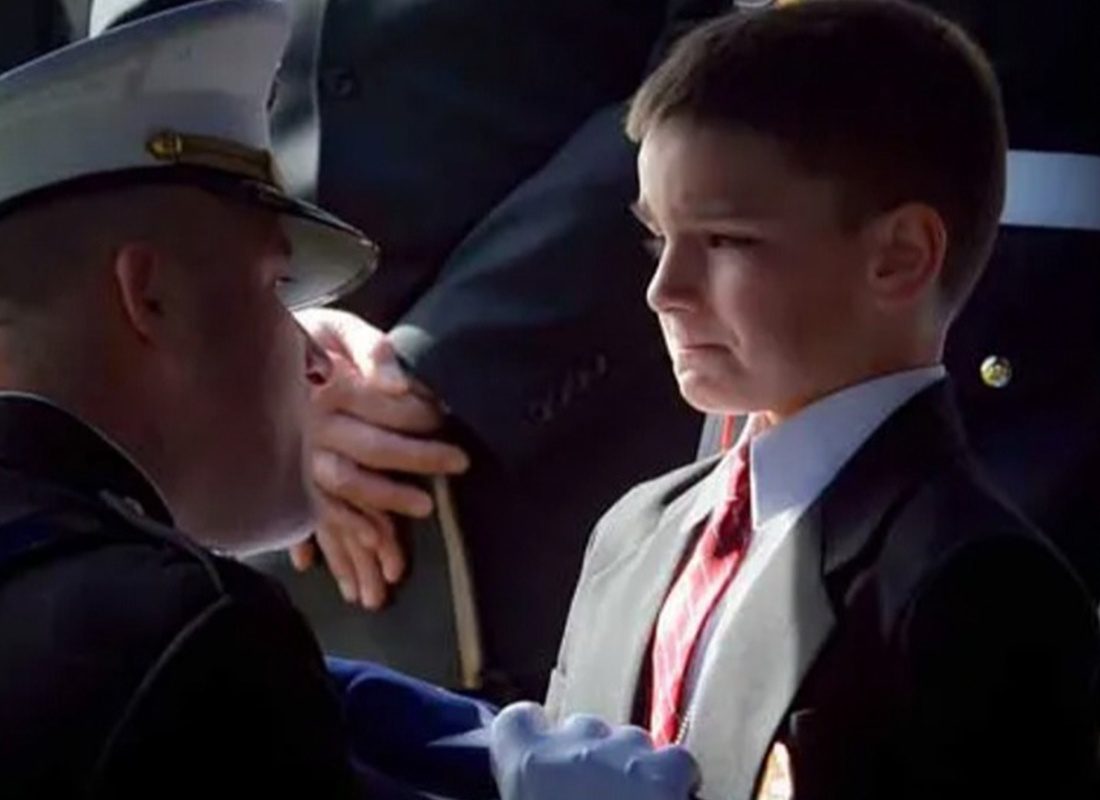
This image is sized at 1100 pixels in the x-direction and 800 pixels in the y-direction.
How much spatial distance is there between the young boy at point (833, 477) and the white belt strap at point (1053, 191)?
32cm

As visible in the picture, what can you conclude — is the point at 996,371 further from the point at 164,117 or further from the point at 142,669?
the point at 142,669

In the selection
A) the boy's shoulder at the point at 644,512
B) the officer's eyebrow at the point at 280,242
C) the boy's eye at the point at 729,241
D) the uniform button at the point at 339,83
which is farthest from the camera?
the uniform button at the point at 339,83

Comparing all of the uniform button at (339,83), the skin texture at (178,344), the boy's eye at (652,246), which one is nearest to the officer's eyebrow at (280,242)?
the skin texture at (178,344)

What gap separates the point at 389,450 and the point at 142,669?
90cm

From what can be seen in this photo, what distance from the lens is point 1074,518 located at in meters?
2.35

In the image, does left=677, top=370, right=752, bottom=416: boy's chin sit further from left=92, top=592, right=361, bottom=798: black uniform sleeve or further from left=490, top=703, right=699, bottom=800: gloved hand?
left=92, top=592, right=361, bottom=798: black uniform sleeve

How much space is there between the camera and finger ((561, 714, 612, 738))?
1.86 metres

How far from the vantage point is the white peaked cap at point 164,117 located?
1829 millimetres

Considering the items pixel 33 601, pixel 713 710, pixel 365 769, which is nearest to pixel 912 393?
pixel 713 710

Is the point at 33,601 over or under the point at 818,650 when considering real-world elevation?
over

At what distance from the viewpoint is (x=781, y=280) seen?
1.96 meters

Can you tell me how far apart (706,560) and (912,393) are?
17 centimetres

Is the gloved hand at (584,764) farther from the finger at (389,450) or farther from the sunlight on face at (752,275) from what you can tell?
the finger at (389,450)

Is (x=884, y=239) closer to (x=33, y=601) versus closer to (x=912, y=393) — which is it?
(x=912, y=393)
